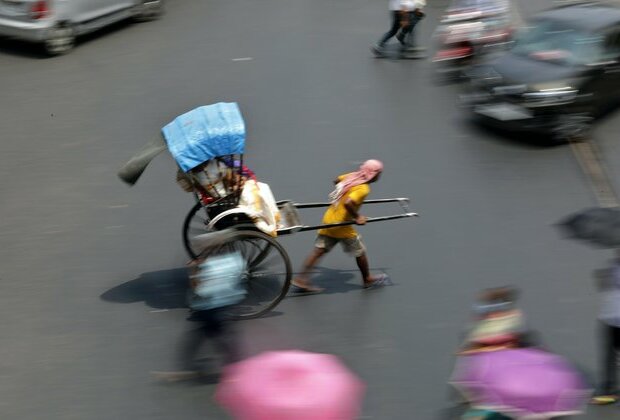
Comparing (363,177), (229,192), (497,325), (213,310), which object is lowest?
(213,310)

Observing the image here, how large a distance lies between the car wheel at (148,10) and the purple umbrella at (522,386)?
42.6 feet

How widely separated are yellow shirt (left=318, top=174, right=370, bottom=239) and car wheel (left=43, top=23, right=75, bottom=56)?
8.45m

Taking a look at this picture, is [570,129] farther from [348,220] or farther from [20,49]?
[20,49]

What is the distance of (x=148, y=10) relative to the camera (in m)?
17.4

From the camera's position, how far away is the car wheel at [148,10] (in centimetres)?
1722

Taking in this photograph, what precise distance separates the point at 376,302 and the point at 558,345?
1859 mm

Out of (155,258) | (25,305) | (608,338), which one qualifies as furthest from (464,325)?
(25,305)

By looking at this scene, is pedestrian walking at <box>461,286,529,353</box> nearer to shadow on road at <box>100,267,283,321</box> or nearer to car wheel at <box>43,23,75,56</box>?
shadow on road at <box>100,267,283,321</box>

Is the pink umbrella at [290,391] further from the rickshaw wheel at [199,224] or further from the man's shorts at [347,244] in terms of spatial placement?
the man's shorts at [347,244]

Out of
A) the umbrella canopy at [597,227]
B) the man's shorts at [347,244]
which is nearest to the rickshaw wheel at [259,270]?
the man's shorts at [347,244]

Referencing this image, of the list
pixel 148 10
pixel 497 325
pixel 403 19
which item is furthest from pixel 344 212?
pixel 148 10

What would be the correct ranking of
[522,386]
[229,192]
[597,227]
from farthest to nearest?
1. [229,192]
2. [597,227]
3. [522,386]

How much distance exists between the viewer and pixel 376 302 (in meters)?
9.05

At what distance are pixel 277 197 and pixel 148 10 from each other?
307 inches
